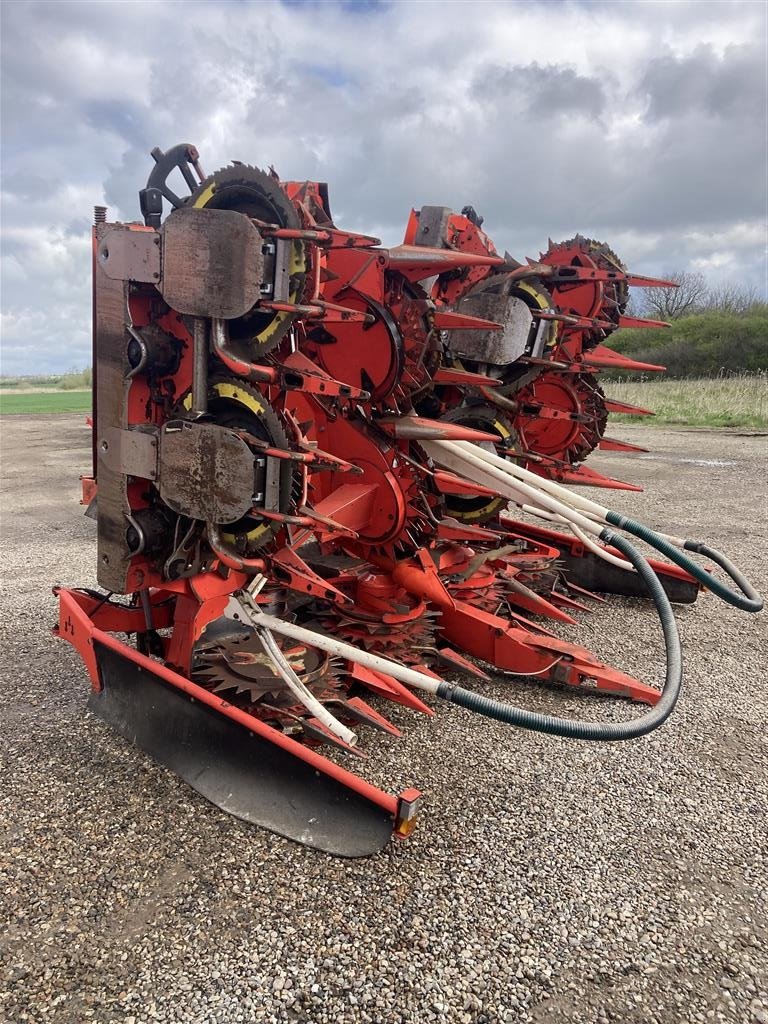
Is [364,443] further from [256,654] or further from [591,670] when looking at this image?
[591,670]

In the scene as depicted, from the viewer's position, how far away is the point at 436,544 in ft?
17.7

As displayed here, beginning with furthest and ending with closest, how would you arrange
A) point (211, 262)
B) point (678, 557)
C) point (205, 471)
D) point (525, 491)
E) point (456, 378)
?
1. point (456, 378)
2. point (525, 491)
3. point (678, 557)
4. point (205, 471)
5. point (211, 262)

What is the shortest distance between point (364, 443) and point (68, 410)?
28.8 metres

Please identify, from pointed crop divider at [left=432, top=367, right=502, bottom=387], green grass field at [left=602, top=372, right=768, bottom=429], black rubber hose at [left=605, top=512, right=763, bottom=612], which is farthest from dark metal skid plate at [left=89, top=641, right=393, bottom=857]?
green grass field at [left=602, top=372, right=768, bottom=429]

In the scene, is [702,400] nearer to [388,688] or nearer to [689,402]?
[689,402]

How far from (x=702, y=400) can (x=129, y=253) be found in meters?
24.5

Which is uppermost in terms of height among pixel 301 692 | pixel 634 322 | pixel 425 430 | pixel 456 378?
pixel 634 322

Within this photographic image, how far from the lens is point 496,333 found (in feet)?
18.4

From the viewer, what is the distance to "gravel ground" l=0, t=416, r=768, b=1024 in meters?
2.41

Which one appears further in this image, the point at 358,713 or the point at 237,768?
the point at 358,713

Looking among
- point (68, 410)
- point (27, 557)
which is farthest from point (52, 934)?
point (68, 410)

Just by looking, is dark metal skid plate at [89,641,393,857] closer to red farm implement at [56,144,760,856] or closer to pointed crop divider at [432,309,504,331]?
red farm implement at [56,144,760,856]

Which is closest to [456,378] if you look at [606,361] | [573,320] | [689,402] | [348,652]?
[573,320]

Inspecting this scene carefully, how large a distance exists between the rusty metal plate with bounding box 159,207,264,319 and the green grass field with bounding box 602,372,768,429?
17.1 metres
